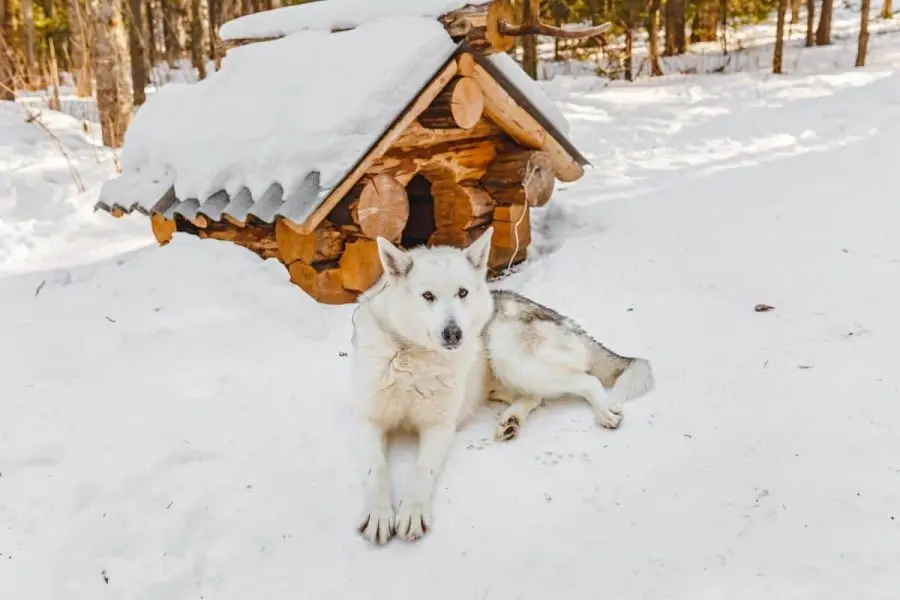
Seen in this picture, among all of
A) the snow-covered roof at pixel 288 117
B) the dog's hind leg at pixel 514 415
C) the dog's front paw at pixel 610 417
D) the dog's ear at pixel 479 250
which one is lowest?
the dog's hind leg at pixel 514 415

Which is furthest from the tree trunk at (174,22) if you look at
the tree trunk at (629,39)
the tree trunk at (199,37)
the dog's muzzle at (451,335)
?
the dog's muzzle at (451,335)

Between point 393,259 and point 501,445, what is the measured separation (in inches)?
40.8

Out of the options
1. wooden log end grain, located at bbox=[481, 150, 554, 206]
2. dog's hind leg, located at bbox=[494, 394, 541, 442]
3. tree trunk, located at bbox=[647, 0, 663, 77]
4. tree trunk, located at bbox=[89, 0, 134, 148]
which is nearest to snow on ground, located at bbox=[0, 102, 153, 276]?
tree trunk, located at bbox=[89, 0, 134, 148]

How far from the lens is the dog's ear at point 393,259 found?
314cm

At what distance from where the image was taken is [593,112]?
10.4 m

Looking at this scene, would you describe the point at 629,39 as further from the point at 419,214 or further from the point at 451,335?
the point at 451,335

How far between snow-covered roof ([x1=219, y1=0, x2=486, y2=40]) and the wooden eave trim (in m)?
0.46

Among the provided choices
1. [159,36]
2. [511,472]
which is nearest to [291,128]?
[511,472]

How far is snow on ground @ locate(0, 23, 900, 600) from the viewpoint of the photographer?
2.51 m

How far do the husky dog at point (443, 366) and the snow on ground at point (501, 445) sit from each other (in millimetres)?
108

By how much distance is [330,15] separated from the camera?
18.4 ft

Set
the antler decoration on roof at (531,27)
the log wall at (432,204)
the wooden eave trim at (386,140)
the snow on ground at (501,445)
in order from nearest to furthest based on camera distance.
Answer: the snow on ground at (501,445), the wooden eave trim at (386,140), the antler decoration on roof at (531,27), the log wall at (432,204)

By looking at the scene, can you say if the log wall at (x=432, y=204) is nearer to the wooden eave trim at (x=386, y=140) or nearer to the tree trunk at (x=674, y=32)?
the wooden eave trim at (x=386, y=140)

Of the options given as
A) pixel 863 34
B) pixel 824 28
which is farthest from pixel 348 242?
pixel 824 28
